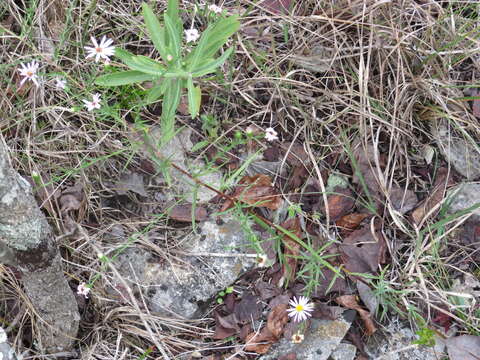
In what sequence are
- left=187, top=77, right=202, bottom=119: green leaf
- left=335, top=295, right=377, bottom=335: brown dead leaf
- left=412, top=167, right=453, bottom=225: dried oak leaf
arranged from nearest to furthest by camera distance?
left=187, top=77, right=202, bottom=119: green leaf < left=335, top=295, right=377, bottom=335: brown dead leaf < left=412, top=167, right=453, bottom=225: dried oak leaf

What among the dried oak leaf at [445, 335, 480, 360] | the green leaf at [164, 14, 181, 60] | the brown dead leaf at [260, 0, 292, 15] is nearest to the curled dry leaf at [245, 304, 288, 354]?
the dried oak leaf at [445, 335, 480, 360]

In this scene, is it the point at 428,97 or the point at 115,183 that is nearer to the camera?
the point at 115,183

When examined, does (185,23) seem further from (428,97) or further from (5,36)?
(428,97)

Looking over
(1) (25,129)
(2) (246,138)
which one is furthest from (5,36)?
(2) (246,138)

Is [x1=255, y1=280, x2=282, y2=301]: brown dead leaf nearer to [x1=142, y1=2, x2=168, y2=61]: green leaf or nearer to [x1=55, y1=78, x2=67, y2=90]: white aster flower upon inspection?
[x1=142, y1=2, x2=168, y2=61]: green leaf

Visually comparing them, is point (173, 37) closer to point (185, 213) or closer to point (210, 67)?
point (210, 67)

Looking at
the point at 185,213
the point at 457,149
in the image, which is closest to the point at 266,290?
the point at 185,213

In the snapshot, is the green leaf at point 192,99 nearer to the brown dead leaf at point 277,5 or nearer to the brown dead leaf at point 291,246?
the brown dead leaf at point 291,246
